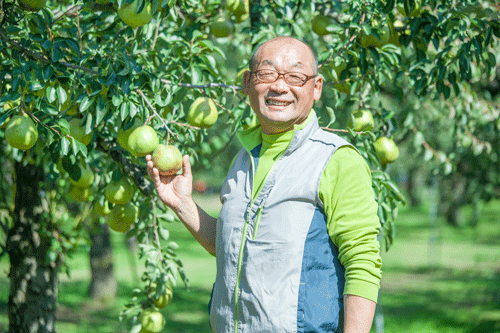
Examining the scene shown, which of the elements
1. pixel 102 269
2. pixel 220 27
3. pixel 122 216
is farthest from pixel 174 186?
pixel 102 269

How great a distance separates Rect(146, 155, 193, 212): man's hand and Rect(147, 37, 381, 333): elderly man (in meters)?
0.18

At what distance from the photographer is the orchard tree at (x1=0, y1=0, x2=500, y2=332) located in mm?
1932

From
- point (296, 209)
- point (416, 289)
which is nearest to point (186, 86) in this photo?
point (296, 209)

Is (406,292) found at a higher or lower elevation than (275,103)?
lower

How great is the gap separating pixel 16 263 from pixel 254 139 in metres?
2.12

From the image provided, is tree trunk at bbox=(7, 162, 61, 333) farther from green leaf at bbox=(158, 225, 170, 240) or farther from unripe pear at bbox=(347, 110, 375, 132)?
unripe pear at bbox=(347, 110, 375, 132)

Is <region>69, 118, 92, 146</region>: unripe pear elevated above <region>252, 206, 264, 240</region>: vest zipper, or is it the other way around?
<region>69, 118, 92, 146</region>: unripe pear

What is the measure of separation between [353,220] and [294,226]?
0.15 meters

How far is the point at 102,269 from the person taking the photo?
25.7 feet

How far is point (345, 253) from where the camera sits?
1445 mm

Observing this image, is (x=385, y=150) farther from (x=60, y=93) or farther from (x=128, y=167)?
(x=60, y=93)

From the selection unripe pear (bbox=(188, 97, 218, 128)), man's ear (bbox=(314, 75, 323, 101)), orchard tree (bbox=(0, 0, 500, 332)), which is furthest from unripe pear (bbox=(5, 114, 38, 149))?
man's ear (bbox=(314, 75, 323, 101))

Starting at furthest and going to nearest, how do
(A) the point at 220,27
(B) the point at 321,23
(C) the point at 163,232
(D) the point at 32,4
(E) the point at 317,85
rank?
1. (A) the point at 220,27
2. (B) the point at 321,23
3. (C) the point at 163,232
4. (D) the point at 32,4
5. (E) the point at 317,85

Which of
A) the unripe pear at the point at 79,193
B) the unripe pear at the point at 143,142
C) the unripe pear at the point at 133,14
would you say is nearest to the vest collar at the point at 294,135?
the unripe pear at the point at 143,142
